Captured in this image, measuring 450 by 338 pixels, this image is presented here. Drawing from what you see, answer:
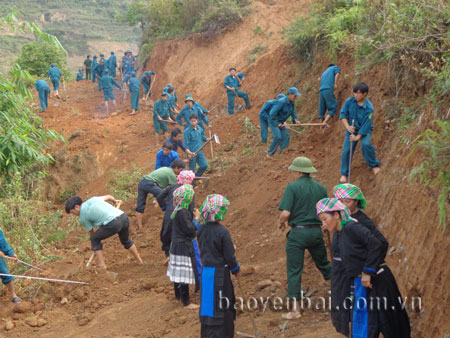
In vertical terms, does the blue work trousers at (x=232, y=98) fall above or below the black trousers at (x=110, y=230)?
above

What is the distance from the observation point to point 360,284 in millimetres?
3820

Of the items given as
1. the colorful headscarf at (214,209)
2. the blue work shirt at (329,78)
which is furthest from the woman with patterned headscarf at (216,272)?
the blue work shirt at (329,78)

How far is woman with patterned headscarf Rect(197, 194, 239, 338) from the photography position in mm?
4551

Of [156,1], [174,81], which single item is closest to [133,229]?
[174,81]

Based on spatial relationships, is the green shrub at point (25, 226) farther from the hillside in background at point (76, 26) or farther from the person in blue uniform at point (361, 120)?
the hillside in background at point (76, 26)

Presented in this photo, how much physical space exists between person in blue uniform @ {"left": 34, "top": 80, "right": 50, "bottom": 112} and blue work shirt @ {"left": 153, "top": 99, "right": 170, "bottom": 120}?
5.77m

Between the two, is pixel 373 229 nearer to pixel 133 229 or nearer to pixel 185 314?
A: pixel 185 314

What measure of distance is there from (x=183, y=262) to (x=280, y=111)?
5114mm

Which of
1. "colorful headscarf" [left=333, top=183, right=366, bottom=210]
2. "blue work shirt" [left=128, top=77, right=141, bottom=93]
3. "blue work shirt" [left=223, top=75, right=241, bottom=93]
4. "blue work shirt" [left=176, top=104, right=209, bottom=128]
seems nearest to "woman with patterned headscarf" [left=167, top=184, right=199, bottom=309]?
"colorful headscarf" [left=333, top=183, right=366, bottom=210]

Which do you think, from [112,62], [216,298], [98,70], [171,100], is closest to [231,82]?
[171,100]

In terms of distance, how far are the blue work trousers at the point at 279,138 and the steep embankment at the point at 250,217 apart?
23 centimetres

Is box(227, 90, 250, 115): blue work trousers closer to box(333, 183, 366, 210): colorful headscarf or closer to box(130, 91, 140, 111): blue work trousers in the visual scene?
box(130, 91, 140, 111): blue work trousers

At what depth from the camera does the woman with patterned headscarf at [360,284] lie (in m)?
3.66

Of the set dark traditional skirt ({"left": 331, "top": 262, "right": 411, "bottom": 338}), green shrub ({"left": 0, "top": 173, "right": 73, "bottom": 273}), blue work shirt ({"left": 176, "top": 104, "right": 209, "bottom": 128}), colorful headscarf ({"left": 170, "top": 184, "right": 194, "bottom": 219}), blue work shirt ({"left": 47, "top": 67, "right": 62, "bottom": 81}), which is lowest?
green shrub ({"left": 0, "top": 173, "right": 73, "bottom": 273})
